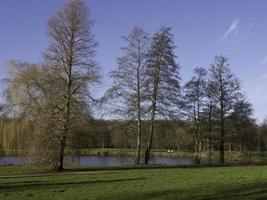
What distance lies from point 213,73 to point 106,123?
16.4 metres

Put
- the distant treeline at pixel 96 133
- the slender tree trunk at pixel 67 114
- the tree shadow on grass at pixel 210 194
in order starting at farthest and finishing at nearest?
the distant treeline at pixel 96 133 → the slender tree trunk at pixel 67 114 → the tree shadow on grass at pixel 210 194

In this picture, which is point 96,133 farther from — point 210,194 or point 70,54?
point 210,194

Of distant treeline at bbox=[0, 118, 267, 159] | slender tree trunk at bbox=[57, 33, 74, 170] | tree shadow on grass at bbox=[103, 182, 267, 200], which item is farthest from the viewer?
distant treeline at bbox=[0, 118, 267, 159]

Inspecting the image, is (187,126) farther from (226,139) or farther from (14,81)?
(14,81)

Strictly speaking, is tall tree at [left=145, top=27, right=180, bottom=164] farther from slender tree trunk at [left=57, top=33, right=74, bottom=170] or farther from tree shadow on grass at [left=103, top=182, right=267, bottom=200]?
tree shadow on grass at [left=103, top=182, right=267, bottom=200]

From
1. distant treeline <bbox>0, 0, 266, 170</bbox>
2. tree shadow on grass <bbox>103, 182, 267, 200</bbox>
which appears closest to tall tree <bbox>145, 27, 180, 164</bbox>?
distant treeline <bbox>0, 0, 266, 170</bbox>

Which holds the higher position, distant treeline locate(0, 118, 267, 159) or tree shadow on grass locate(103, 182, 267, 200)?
distant treeline locate(0, 118, 267, 159)

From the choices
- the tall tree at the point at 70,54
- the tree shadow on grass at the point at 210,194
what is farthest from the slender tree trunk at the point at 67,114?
the tree shadow on grass at the point at 210,194

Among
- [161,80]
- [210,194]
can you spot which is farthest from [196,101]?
[210,194]

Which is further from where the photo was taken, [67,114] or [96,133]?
[96,133]

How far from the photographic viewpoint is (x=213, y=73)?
53.8 meters

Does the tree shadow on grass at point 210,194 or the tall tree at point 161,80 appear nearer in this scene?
the tree shadow on grass at point 210,194

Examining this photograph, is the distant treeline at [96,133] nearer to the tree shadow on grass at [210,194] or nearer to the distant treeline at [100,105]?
the distant treeline at [100,105]

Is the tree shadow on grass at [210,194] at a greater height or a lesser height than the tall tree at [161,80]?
lesser
